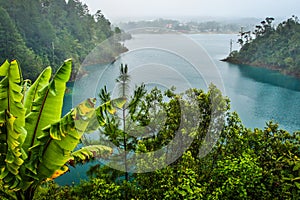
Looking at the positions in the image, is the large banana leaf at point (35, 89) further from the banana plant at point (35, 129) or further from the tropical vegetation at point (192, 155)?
the tropical vegetation at point (192, 155)

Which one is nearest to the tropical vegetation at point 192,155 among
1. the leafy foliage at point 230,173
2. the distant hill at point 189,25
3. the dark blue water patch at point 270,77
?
the leafy foliage at point 230,173

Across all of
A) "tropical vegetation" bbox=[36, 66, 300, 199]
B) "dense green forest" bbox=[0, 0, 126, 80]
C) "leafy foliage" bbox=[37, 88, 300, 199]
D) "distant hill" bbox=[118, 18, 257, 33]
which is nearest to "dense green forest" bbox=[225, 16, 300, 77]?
"distant hill" bbox=[118, 18, 257, 33]

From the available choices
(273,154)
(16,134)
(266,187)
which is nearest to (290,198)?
(266,187)

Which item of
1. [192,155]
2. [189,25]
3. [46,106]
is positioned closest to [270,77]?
[189,25]

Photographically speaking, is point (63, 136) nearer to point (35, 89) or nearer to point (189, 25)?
point (35, 89)

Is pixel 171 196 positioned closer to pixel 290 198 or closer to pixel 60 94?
pixel 290 198

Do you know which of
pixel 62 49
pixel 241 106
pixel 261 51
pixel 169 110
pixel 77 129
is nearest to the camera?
pixel 77 129
